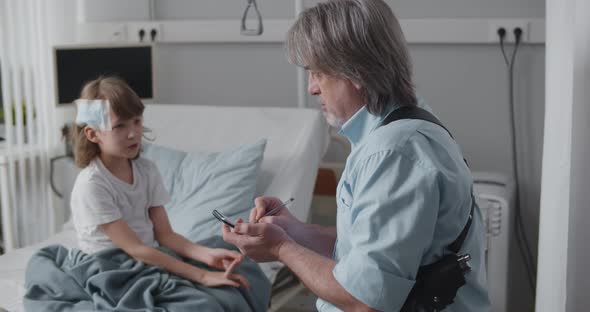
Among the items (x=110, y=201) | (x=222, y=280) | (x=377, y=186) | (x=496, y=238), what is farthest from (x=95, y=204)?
(x=496, y=238)

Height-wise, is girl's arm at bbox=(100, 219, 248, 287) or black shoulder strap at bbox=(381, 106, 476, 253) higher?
black shoulder strap at bbox=(381, 106, 476, 253)

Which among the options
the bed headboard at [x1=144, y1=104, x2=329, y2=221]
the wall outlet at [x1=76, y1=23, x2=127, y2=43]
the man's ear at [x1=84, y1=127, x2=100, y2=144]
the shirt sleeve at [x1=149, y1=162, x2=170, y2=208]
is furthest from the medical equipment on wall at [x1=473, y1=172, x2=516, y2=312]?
the wall outlet at [x1=76, y1=23, x2=127, y2=43]

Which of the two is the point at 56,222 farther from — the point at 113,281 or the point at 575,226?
the point at 575,226

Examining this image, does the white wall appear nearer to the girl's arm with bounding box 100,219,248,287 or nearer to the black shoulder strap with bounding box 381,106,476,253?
the girl's arm with bounding box 100,219,248,287

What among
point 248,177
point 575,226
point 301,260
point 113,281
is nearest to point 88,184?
point 113,281

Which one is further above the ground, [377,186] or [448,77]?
[448,77]

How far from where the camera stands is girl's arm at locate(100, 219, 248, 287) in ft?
6.74

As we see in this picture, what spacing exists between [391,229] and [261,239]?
0.27 m

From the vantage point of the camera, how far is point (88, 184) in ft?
6.75

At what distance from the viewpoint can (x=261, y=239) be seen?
1304mm

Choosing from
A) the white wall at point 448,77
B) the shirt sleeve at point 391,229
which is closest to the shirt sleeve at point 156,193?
the shirt sleeve at point 391,229

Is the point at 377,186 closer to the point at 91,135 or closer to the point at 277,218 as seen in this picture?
the point at 277,218

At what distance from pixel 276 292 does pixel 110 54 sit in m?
1.31

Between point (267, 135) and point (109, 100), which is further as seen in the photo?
point (267, 135)
